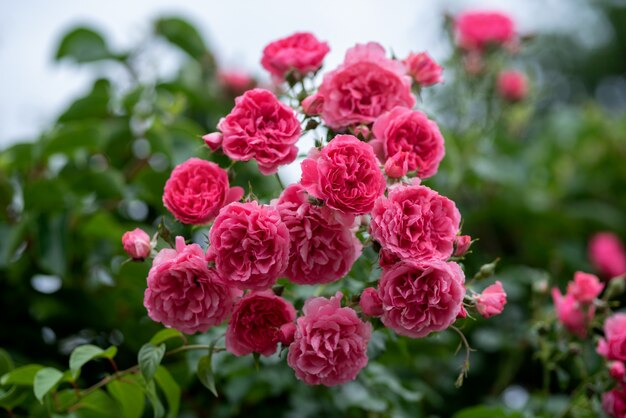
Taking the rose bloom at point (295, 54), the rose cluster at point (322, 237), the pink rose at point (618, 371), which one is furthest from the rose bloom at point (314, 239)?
the pink rose at point (618, 371)

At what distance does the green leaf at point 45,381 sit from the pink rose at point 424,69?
0.59 metres

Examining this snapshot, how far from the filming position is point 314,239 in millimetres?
807

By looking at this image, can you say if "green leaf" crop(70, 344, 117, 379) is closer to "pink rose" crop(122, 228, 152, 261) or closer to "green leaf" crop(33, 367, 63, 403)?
"green leaf" crop(33, 367, 63, 403)

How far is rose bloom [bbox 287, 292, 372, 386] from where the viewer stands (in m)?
0.81

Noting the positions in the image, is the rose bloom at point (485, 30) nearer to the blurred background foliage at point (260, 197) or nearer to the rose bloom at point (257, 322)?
the blurred background foliage at point (260, 197)

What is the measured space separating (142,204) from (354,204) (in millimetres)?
1022

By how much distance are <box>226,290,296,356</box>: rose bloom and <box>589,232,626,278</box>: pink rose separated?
4.26 ft

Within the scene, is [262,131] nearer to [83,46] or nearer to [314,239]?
[314,239]

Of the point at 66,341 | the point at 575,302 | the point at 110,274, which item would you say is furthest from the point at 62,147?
the point at 575,302

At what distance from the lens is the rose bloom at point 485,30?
188cm

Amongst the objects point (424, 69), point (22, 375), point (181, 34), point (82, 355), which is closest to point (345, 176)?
point (424, 69)

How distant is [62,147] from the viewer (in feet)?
4.71

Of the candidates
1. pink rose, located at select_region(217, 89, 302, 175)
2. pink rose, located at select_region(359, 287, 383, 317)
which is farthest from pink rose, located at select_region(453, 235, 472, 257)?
pink rose, located at select_region(217, 89, 302, 175)

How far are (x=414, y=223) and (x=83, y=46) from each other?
128cm
